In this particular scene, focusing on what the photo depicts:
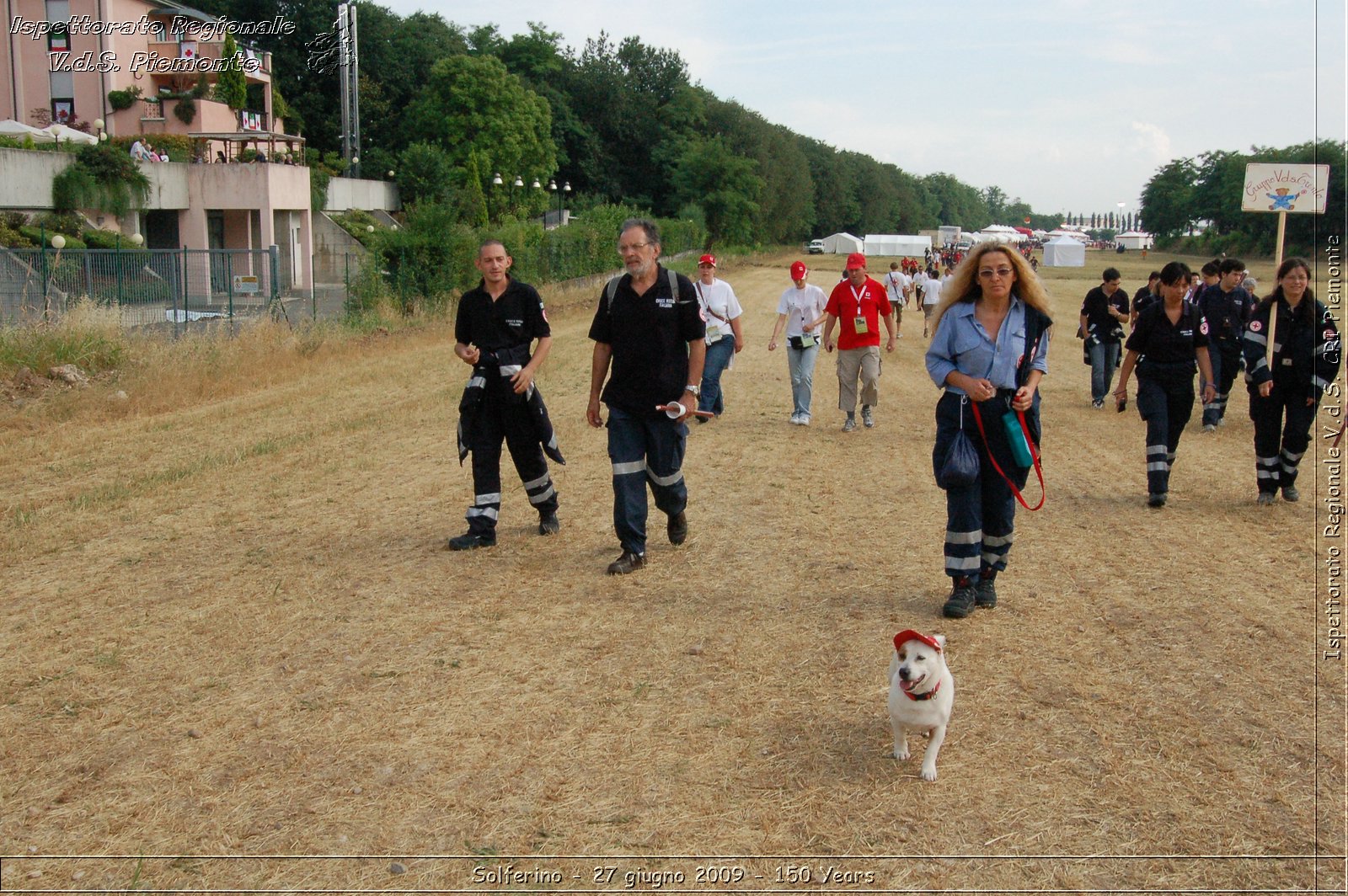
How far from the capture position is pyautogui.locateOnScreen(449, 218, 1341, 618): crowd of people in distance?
19.4 ft

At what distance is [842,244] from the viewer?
115062mm

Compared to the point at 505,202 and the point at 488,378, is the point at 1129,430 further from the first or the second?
the point at 505,202

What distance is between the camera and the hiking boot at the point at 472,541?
7.35 meters

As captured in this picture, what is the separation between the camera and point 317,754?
4.39 m

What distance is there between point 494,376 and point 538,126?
7079 cm

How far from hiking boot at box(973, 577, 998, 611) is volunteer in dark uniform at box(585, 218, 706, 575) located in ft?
6.36

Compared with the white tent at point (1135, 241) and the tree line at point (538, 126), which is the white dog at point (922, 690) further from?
the white tent at point (1135, 241)

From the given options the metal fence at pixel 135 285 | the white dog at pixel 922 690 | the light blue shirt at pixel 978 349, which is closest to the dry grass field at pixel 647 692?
the white dog at pixel 922 690

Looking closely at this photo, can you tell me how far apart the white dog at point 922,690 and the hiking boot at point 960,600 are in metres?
1.74

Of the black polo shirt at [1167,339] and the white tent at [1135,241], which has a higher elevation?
the white tent at [1135,241]

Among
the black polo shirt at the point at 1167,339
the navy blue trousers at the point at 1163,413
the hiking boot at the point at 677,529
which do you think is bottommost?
the hiking boot at the point at 677,529

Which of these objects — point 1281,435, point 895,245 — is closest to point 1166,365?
point 1281,435

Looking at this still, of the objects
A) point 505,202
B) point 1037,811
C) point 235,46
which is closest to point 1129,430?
Result: point 1037,811

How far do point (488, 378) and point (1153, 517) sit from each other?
196 inches
